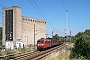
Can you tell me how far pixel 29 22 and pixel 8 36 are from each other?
64.3ft

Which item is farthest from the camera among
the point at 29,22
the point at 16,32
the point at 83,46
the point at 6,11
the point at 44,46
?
the point at 29,22

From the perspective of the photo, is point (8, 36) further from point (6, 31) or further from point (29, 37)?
point (29, 37)

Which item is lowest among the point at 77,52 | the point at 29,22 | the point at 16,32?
the point at 77,52

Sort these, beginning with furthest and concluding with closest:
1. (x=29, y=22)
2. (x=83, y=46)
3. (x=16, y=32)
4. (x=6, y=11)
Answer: (x=29, y=22), (x=6, y=11), (x=16, y=32), (x=83, y=46)

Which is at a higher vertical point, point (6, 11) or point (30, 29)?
point (6, 11)

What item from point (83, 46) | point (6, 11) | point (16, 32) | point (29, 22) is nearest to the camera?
point (83, 46)

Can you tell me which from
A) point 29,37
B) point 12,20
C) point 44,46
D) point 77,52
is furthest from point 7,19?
point 77,52

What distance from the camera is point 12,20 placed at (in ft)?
359

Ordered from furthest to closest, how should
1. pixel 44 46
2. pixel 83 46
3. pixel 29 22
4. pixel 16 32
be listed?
pixel 29 22 → pixel 16 32 → pixel 44 46 → pixel 83 46

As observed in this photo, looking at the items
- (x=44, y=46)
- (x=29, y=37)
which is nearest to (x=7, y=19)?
(x=29, y=37)

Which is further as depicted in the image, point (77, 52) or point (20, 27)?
point (20, 27)

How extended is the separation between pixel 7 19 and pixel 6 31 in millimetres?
7841

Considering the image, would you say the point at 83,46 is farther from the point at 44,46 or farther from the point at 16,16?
the point at 16,16

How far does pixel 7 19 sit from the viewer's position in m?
111
